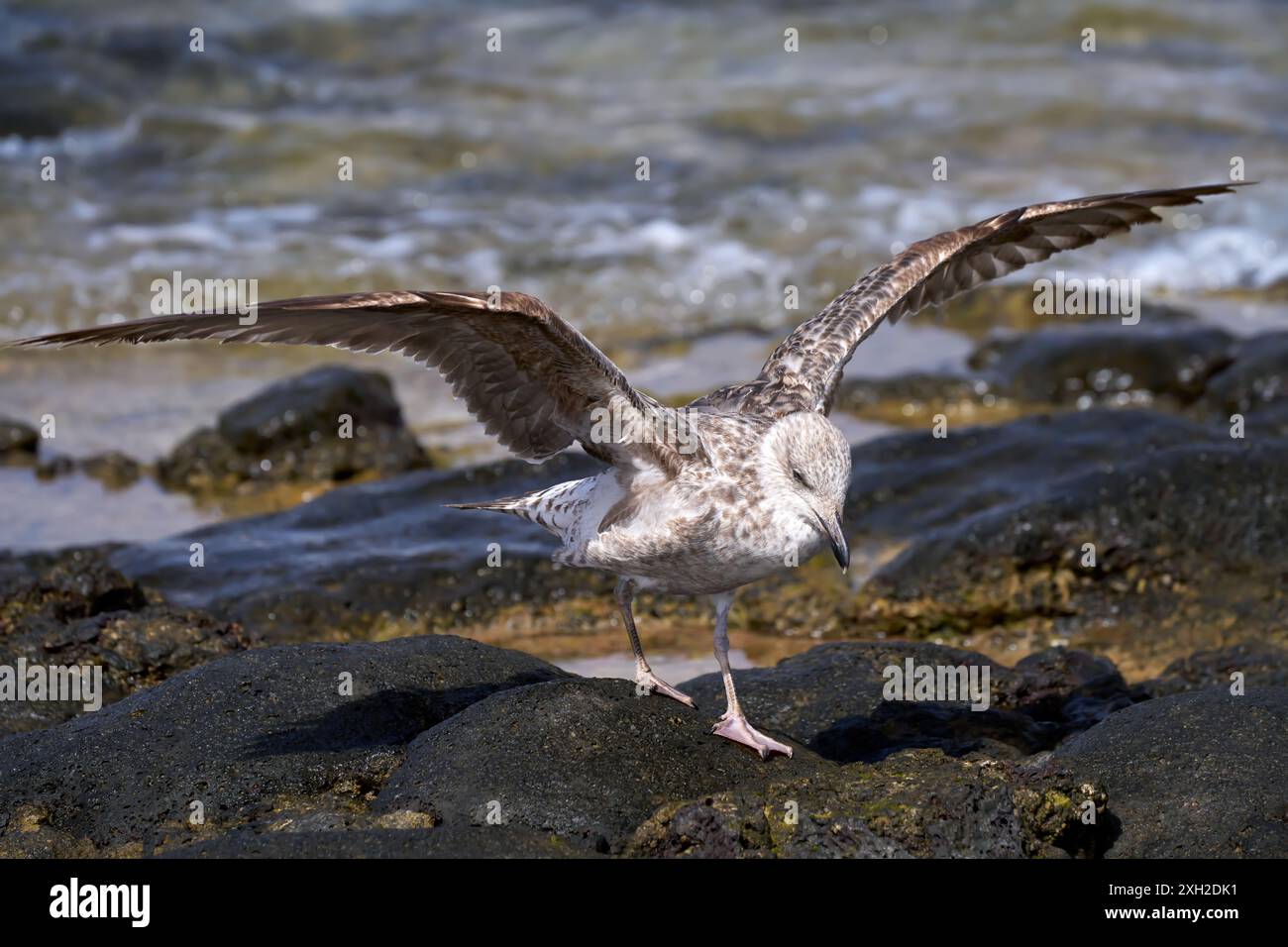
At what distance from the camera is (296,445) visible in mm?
11445

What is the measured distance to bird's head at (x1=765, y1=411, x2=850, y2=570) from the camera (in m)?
5.79

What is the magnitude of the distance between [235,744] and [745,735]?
72.0 inches

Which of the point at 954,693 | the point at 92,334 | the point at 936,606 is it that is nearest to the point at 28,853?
the point at 92,334

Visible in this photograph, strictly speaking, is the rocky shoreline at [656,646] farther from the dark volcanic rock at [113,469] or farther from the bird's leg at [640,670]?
the bird's leg at [640,670]

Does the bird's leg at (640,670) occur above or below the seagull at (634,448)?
below

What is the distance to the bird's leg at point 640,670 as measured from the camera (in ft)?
20.3

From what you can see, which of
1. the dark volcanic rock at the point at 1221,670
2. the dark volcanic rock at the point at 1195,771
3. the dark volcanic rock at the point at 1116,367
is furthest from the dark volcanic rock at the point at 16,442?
the dark volcanic rock at the point at 1195,771

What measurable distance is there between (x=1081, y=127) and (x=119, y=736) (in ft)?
61.3

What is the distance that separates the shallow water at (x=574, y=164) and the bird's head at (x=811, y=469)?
583 cm

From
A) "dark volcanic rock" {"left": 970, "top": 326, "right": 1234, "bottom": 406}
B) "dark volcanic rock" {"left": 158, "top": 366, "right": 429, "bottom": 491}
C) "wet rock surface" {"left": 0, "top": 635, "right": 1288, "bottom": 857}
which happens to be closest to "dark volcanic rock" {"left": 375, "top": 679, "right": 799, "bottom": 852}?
"wet rock surface" {"left": 0, "top": 635, "right": 1288, "bottom": 857}

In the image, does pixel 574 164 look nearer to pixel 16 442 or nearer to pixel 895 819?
pixel 16 442

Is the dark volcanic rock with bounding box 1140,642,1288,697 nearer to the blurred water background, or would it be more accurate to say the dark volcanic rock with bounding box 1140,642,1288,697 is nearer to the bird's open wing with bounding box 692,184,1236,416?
the bird's open wing with bounding box 692,184,1236,416

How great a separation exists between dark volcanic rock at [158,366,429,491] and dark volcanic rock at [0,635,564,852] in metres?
5.32
